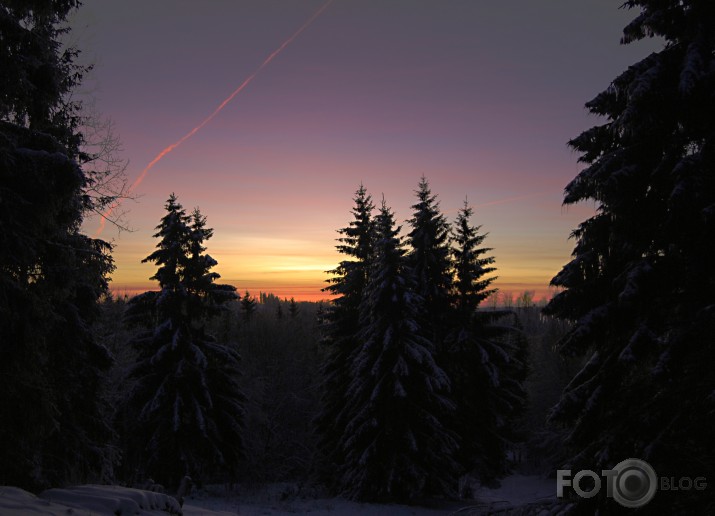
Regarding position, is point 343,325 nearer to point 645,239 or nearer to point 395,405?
point 395,405

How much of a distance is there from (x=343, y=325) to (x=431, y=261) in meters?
5.83

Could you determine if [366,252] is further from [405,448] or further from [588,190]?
[588,190]

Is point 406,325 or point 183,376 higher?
point 406,325

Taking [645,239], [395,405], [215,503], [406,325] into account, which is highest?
[645,239]

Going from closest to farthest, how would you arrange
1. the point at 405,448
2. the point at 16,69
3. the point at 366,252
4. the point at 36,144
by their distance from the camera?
the point at 16,69 → the point at 36,144 → the point at 405,448 → the point at 366,252

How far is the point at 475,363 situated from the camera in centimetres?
2336

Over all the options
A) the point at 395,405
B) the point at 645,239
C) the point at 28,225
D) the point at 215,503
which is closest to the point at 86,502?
the point at 28,225

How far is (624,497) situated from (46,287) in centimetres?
1075

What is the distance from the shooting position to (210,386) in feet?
73.0

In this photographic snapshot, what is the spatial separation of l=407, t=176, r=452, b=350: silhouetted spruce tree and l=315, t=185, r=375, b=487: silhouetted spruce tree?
100 inches

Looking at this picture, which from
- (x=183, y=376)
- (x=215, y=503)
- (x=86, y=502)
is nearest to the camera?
(x=86, y=502)

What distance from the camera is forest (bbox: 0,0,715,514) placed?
7586 mm

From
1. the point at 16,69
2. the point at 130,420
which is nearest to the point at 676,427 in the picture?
the point at 16,69

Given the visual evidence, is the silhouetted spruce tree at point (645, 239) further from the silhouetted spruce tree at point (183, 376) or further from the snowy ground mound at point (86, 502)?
the silhouetted spruce tree at point (183, 376)
